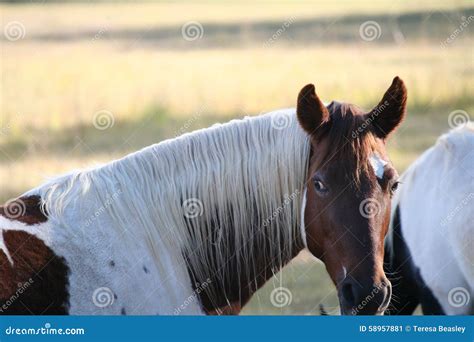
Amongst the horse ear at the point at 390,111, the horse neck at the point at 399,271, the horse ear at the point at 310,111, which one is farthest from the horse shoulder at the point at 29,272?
the horse neck at the point at 399,271

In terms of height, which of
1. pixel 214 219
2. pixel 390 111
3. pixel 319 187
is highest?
pixel 390 111

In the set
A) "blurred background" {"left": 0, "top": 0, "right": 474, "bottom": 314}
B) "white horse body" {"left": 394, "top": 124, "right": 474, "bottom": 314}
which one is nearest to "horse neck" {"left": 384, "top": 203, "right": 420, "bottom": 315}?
"white horse body" {"left": 394, "top": 124, "right": 474, "bottom": 314}

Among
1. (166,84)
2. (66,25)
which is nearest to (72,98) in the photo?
(166,84)

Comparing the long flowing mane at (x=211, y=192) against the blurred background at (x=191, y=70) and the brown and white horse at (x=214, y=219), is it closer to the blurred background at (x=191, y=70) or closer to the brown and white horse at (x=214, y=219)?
the brown and white horse at (x=214, y=219)

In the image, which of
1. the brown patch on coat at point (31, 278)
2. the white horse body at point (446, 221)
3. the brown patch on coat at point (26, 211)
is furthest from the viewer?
the white horse body at point (446, 221)

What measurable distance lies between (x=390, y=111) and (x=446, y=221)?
128 cm

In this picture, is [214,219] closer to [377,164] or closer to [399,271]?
[377,164]

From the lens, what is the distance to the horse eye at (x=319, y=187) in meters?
3.97

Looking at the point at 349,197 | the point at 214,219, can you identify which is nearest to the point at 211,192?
the point at 214,219

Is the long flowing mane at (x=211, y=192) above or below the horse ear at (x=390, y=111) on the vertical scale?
below

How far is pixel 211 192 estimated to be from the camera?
4.17 metres

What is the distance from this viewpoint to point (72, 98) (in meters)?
15.3

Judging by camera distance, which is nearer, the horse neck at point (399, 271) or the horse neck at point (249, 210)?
the horse neck at point (249, 210)

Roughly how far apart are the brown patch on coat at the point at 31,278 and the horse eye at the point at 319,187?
1.37m
